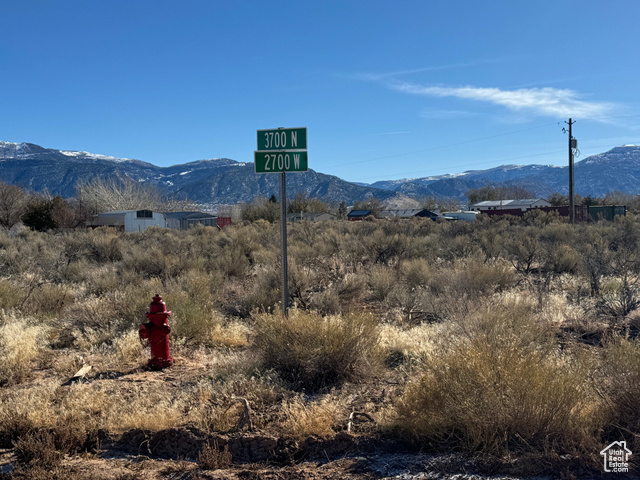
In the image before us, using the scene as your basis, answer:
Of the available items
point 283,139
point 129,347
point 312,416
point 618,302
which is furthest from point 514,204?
point 312,416

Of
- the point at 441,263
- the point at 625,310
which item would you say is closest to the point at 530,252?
the point at 441,263

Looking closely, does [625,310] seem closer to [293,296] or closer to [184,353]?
[293,296]

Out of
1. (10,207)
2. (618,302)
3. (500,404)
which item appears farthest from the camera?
(10,207)

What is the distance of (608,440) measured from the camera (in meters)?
3.75

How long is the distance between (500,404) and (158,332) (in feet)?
13.8

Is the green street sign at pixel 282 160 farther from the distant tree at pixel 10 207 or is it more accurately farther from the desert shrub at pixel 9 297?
the distant tree at pixel 10 207

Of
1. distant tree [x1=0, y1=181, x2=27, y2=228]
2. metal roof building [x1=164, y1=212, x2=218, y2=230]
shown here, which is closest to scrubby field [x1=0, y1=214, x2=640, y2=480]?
distant tree [x1=0, y1=181, x2=27, y2=228]

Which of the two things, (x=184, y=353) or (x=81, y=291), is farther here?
(x=81, y=291)

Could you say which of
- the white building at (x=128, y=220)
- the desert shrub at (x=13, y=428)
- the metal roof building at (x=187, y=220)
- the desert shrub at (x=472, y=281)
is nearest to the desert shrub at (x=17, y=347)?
the desert shrub at (x=13, y=428)

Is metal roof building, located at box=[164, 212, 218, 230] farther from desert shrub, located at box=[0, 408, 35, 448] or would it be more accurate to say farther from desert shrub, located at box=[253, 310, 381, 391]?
desert shrub, located at box=[0, 408, 35, 448]

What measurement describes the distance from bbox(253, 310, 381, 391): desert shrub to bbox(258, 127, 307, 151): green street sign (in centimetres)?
228

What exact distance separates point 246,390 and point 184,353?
7.35 feet

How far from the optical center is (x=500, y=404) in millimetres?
3820

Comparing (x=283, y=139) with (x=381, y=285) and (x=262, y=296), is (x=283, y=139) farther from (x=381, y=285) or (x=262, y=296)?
(x=381, y=285)
